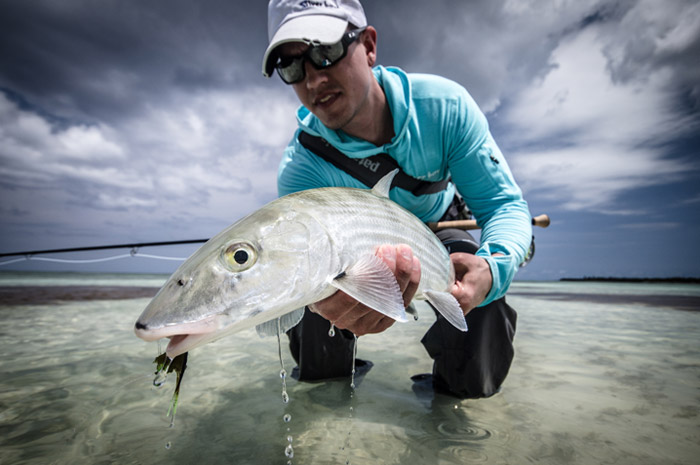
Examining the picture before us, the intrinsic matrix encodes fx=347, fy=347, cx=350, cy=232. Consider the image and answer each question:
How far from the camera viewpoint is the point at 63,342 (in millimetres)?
3629

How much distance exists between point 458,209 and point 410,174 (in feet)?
3.39

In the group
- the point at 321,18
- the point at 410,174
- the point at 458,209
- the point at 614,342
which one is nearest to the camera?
the point at 321,18

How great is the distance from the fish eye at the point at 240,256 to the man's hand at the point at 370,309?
456 millimetres

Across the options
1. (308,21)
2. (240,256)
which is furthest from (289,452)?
(308,21)

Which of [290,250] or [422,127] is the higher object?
[422,127]

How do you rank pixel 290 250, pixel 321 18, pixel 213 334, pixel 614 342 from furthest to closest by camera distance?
1. pixel 614 342
2. pixel 321 18
3. pixel 290 250
4. pixel 213 334

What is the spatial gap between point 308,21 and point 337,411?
255cm

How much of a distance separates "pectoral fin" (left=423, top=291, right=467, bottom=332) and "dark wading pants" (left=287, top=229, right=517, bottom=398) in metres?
0.82

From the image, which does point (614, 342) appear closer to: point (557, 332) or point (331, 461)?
point (557, 332)

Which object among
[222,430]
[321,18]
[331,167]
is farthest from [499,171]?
[222,430]

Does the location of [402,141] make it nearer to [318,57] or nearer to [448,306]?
[318,57]

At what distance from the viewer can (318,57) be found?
8.03 feet

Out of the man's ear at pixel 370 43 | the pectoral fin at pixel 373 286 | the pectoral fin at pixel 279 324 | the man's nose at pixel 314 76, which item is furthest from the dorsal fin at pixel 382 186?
the man's ear at pixel 370 43

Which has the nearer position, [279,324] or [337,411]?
[279,324]
